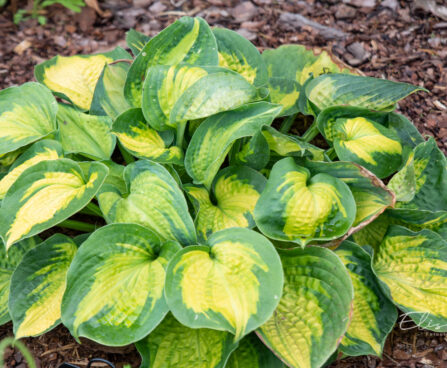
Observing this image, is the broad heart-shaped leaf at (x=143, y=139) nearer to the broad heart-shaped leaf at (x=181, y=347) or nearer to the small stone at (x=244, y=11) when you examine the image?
the broad heart-shaped leaf at (x=181, y=347)

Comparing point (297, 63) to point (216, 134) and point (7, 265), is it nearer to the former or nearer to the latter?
point (216, 134)

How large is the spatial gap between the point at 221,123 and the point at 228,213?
12.5 inches

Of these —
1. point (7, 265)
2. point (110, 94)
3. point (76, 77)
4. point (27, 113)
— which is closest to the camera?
point (7, 265)

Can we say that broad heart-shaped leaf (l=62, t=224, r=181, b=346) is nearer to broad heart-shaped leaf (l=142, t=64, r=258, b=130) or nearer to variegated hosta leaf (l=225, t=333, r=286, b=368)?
variegated hosta leaf (l=225, t=333, r=286, b=368)

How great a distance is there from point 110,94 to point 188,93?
479mm

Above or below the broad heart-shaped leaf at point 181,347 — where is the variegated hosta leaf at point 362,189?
above

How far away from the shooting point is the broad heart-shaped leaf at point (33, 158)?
1643 mm

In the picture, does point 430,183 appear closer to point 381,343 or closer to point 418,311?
point 418,311

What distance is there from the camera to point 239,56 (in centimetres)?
194

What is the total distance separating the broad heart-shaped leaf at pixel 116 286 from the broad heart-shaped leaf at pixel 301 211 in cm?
30

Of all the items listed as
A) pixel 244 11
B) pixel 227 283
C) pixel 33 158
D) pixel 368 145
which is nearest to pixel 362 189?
pixel 368 145

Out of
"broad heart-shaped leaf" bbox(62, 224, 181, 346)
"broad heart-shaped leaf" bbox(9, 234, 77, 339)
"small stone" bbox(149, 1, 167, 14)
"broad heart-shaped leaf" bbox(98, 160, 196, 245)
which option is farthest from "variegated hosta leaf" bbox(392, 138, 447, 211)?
"small stone" bbox(149, 1, 167, 14)

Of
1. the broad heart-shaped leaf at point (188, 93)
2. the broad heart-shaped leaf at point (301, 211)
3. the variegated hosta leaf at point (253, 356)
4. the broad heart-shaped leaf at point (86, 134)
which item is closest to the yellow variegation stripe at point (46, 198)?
the broad heart-shaped leaf at point (86, 134)

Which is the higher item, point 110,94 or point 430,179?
point 110,94
